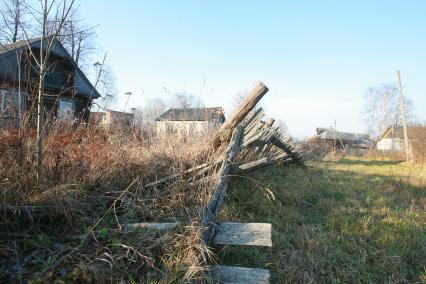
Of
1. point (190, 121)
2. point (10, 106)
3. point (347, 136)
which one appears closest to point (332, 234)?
point (190, 121)

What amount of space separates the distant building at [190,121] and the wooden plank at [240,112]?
35.0 inches

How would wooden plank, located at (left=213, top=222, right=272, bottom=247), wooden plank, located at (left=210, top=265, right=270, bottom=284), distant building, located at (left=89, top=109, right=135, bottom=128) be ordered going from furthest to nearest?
1. distant building, located at (left=89, top=109, right=135, bottom=128)
2. wooden plank, located at (left=213, top=222, right=272, bottom=247)
3. wooden plank, located at (left=210, top=265, right=270, bottom=284)

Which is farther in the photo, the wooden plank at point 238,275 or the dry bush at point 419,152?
the dry bush at point 419,152

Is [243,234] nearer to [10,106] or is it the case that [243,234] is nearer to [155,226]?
[155,226]

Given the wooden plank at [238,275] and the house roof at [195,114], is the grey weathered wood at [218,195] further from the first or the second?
the house roof at [195,114]

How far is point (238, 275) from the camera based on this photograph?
2.52 metres

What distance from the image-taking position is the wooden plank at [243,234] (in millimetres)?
2830

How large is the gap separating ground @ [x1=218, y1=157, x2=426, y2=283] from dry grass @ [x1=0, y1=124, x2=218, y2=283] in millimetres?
709

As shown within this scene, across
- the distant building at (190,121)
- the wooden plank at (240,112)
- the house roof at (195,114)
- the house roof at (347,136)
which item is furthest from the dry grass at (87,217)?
the house roof at (347,136)

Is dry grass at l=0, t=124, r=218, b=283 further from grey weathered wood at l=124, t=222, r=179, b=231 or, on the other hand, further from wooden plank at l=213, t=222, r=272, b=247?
wooden plank at l=213, t=222, r=272, b=247

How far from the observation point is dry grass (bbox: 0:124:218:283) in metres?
2.31

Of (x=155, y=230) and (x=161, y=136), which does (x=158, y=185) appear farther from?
(x=161, y=136)

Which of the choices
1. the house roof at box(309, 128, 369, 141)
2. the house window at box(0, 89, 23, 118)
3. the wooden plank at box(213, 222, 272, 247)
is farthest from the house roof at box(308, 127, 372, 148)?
the house window at box(0, 89, 23, 118)

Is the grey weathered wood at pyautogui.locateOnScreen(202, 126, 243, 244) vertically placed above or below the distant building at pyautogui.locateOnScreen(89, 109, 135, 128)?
below
